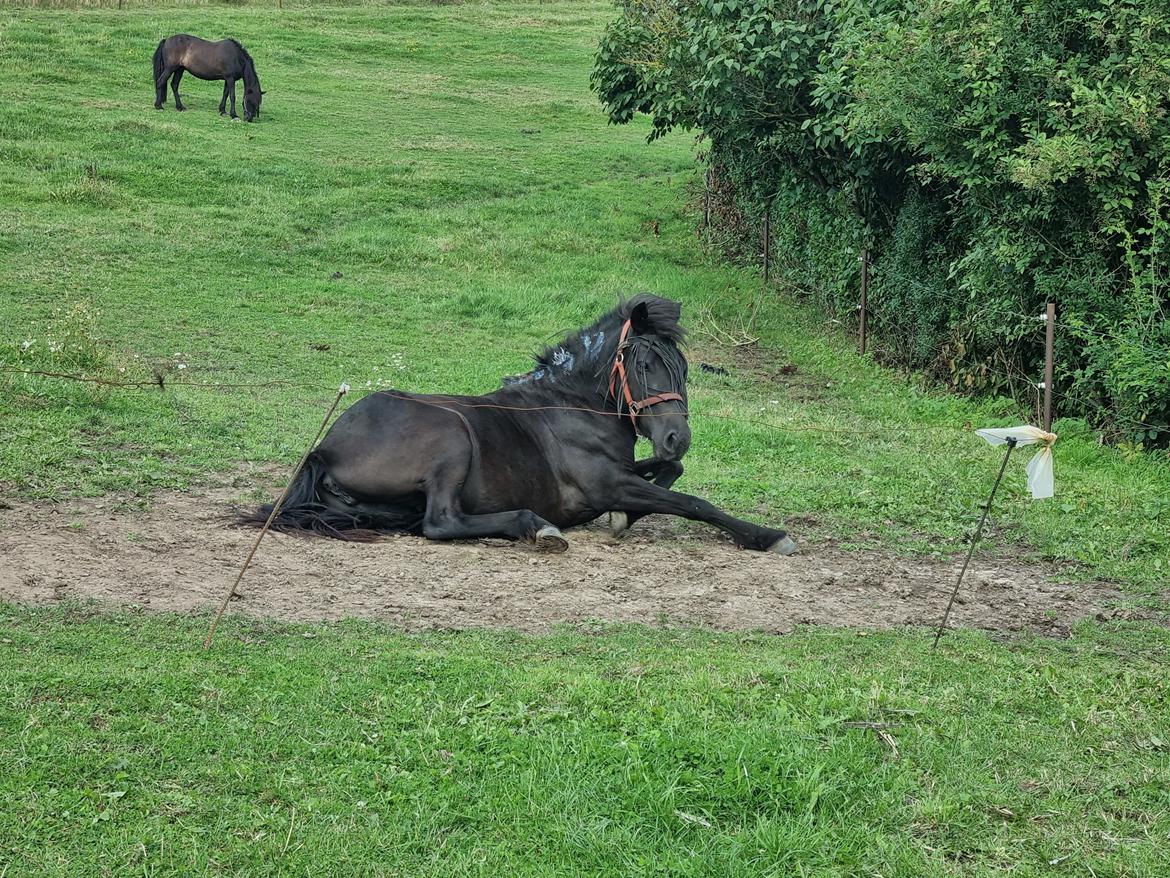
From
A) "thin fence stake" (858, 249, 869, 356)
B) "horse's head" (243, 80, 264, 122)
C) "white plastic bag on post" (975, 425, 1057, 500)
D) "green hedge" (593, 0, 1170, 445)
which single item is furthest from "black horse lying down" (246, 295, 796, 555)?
"horse's head" (243, 80, 264, 122)

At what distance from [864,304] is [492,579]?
10.8 meters

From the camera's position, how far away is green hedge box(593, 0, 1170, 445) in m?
11.1

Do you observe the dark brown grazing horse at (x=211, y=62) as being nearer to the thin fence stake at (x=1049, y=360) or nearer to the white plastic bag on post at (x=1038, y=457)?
the thin fence stake at (x=1049, y=360)

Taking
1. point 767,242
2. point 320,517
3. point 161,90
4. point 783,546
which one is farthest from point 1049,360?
point 161,90

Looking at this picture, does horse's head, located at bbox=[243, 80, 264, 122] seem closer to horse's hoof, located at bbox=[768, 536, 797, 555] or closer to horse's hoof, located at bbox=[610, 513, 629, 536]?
horse's hoof, located at bbox=[610, 513, 629, 536]

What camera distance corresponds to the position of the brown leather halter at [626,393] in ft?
26.7

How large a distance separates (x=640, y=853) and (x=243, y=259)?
16.3 metres

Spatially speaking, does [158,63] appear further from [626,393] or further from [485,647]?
[485,647]

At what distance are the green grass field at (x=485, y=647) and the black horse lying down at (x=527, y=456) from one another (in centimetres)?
124

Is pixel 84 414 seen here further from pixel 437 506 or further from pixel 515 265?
pixel 515 265

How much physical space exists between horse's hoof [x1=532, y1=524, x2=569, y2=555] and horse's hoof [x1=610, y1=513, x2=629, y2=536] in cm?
81

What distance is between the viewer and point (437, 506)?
808cm

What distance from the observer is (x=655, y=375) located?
8.21 meters

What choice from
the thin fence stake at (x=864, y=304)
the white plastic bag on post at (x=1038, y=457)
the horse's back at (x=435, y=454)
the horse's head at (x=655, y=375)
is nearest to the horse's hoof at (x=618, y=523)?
the horse's back at (x=435, y=454)
